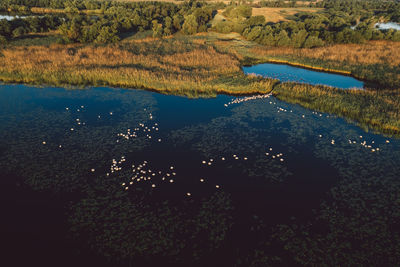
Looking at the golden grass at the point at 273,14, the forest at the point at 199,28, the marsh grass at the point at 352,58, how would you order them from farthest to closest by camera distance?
the golden grass at the point at 273,14 < the forest at the point at 199,28 < the marsh grass at the point at 352,58

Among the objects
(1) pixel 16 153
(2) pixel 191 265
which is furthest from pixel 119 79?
(2) pixel 191 265

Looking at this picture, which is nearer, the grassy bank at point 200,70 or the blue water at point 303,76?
the grassy bank at point 200,70

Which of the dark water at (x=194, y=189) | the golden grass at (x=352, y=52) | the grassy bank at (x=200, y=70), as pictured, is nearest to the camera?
the dark water at (x=194, y=189)

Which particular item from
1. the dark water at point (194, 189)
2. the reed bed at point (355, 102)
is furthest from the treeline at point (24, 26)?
the reed bed at point (355, 102)

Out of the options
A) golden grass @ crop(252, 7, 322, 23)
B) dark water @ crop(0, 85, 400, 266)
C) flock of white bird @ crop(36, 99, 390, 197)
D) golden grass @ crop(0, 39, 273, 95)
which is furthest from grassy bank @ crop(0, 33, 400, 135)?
golden grass @ crop(252, 7, 322, 23)

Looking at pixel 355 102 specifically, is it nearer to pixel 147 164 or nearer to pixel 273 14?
pixel 147 164

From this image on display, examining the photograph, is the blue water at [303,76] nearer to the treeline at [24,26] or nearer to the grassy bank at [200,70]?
the grassy bank at [200,70]

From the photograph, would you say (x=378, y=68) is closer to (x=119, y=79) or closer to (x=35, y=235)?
(x=119, y=79)
